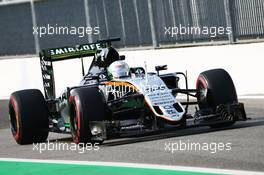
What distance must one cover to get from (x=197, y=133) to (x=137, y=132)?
40.3 inches

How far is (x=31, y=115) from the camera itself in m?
13.7

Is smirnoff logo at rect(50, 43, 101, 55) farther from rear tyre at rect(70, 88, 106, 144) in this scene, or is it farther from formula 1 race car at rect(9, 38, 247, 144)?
rear tyre at rect(70, 88, 106, 144)

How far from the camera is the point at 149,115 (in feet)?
41.4

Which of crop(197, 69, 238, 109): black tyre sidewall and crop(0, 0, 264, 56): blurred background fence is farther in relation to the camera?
crop(0, 0, 264, 56): blurred background fence

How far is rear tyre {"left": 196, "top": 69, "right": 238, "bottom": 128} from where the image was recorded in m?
13.0

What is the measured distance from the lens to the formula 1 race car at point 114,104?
40.4 feet

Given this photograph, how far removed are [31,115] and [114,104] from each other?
4.60 feet

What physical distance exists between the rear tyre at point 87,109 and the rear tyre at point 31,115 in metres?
1.31

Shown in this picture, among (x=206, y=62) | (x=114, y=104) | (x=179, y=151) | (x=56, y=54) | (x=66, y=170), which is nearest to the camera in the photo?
(x=66, y=170)

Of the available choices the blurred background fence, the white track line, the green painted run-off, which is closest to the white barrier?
the blurred background fence

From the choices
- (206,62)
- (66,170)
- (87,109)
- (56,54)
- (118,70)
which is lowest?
(66,170)

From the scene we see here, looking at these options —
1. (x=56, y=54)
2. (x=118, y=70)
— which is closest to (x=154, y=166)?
(x=118, y=70)

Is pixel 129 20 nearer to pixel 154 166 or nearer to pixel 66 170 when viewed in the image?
pixel 66 170

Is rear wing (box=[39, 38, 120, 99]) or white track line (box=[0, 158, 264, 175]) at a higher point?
rear wing (box=[39, 38, 120, 99])
